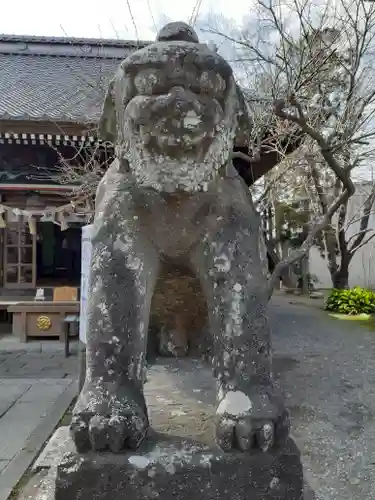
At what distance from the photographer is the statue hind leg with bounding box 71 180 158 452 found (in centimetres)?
109

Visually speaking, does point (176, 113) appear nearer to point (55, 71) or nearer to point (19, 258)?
point (19, 258)

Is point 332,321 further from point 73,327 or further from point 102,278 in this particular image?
point 102,278

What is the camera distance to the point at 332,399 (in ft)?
14.2

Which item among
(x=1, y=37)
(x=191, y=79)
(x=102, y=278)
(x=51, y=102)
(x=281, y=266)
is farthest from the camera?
(x=1, y=37)

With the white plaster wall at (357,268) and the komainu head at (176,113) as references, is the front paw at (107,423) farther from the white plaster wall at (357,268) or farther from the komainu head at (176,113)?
the white plaster wall at (357,268)

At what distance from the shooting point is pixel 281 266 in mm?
4934

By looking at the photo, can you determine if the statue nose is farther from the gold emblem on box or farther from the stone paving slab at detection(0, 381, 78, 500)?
the gold emblem on box

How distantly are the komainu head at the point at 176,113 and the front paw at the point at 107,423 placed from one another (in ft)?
1.59

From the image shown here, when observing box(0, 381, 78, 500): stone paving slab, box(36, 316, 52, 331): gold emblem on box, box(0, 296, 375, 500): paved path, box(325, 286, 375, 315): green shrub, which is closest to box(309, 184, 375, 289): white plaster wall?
box(325, 286, 375, 315): green shrub

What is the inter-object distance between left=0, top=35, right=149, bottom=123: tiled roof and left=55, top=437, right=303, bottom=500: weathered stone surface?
234 inches

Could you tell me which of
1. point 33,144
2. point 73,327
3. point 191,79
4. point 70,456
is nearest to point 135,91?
point 191,79

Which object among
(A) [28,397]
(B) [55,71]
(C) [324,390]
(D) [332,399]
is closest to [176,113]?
(A) [28,397]

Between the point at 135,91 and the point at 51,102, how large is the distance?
8027 millimetres

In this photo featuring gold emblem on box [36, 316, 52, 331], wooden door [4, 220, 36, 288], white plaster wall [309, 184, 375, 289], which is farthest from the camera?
white plaster wall [309, 184, 375, 289]
